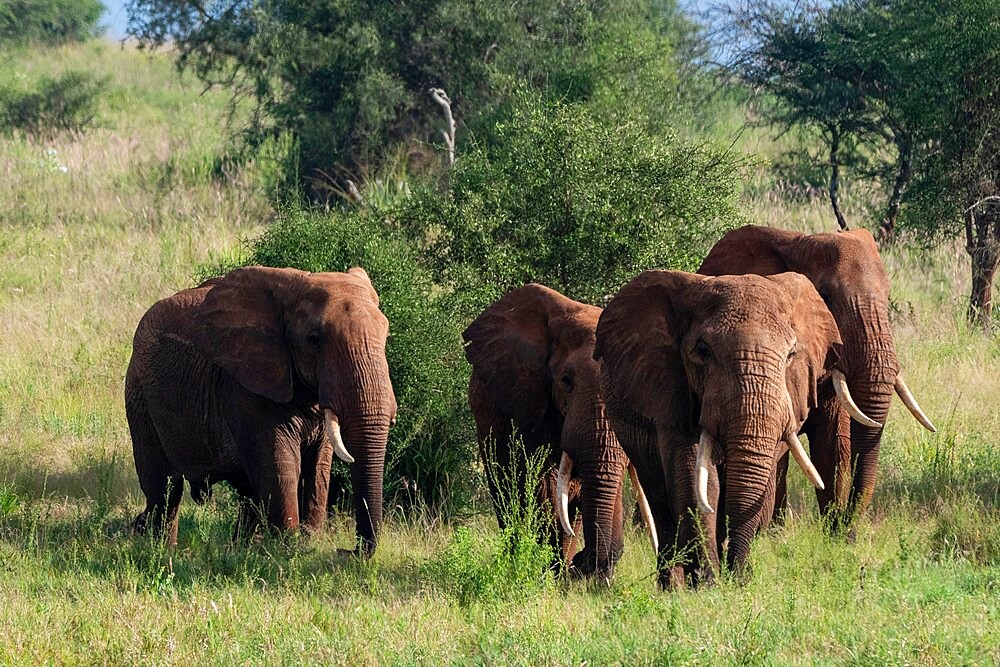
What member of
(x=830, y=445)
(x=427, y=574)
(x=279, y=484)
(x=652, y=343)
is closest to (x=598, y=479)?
(x=652, y=343)

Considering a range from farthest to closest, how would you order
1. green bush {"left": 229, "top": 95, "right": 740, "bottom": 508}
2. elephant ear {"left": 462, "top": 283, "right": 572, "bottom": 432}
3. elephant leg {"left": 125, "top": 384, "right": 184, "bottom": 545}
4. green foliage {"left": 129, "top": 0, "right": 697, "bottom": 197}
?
green foliage {"left": 129, "top": 0, "right": 697, "bottom": 197} < green bush {"left": 229, "top": 95, "right": 740, "bottom": 508} < elephant leg {"left": 125, "top": 384, "right": 184, "bottom": 545} < elephant ear {"left": 462, "top": 283, "right": 572, "bottom": 432}

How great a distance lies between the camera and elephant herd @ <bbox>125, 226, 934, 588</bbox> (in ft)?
23.4

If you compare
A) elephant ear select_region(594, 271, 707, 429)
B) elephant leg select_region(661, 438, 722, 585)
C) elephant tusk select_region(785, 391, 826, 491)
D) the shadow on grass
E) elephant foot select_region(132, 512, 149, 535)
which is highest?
elephant ear select_region(594, 271, 707, 429)

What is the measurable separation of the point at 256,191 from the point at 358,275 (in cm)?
1358

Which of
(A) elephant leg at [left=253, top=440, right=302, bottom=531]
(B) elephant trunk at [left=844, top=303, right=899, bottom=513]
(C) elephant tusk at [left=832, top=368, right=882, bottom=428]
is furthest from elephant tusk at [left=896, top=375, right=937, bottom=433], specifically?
(A) elephant leg at [left=253, top=440, right=302, bottom=531]

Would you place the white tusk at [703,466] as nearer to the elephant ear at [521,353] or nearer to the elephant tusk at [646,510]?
the elephant tusk at [646,510]

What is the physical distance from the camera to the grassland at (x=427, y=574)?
6.86 metres

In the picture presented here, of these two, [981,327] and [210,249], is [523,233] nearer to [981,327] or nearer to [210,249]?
[981,327]

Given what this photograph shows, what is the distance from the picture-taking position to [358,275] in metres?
9.54

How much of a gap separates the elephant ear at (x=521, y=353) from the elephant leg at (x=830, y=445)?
205cm

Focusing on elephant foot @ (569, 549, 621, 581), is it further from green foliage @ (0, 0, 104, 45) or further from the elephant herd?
green foliage @ (0, 0, 104, 45)

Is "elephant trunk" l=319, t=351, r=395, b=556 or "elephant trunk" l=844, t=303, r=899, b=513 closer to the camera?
"elephant trunk" l=319, t=351, r=395, b=556

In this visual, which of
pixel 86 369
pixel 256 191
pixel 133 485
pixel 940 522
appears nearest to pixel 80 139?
pixel 256 191

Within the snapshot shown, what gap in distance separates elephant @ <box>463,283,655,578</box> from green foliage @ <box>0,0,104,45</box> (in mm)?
33592
